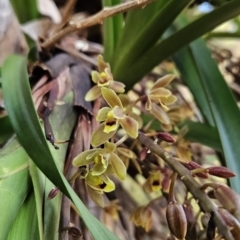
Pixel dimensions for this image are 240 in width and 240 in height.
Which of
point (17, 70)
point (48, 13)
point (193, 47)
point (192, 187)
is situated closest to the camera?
point (192, 187)

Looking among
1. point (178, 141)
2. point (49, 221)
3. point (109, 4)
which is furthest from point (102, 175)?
point (109, 4)

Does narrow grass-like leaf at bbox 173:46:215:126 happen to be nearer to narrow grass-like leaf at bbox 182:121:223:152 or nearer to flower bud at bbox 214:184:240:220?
narrow grass-like leaf at bbox 182:121:223:152

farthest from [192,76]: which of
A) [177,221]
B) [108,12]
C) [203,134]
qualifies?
[177,221]

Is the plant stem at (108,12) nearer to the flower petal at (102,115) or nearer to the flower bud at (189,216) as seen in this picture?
the flower petal at (102,115)

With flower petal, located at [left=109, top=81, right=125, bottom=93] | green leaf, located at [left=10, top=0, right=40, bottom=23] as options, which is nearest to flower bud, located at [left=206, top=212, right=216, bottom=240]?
flower petal, located at [left=109, top=81, right=125, bottom=93]

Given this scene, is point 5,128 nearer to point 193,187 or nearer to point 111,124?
point 111,124

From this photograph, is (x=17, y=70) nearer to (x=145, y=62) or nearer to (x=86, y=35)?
(x=145, y=62)
